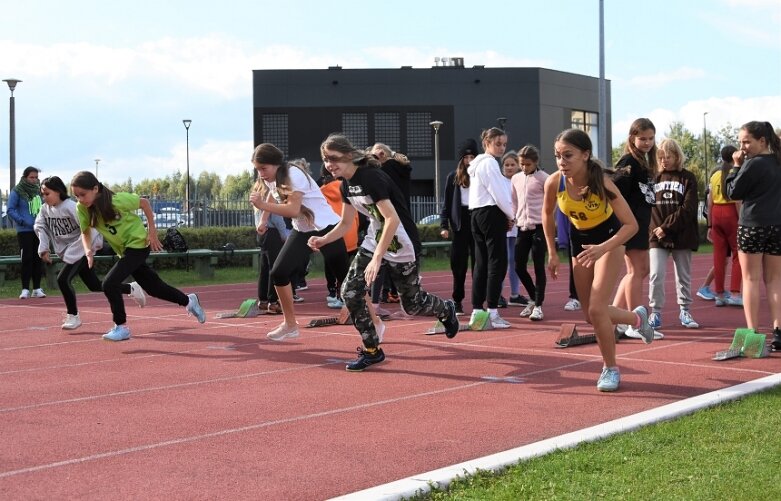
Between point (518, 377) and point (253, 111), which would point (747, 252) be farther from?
point (253, 111)

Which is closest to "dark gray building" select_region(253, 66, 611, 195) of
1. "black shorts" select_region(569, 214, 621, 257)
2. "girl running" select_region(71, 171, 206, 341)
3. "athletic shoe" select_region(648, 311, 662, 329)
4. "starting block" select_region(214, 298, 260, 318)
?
"starting block" select_region(214, 298, 260, 318)

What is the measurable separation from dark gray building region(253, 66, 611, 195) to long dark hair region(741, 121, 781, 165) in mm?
46909

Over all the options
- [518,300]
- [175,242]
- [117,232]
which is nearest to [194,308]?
[117,232]

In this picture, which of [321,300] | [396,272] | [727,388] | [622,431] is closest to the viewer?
[622,431]

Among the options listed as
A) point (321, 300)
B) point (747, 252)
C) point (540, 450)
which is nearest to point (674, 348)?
point (747, 252)

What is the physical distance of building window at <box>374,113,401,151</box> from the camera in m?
57.0

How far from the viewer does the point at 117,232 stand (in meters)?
10.3

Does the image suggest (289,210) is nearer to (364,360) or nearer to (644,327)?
(364,360)

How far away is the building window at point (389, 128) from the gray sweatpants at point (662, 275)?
46342mm

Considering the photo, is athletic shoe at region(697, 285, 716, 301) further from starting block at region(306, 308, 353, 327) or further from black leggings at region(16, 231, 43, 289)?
black leggings at region(16, 231, 43, 289)

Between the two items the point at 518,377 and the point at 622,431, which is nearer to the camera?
the point at 622,431

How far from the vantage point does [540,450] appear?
5383 millimetres

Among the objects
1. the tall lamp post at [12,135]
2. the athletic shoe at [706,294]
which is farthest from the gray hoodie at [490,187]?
the tall lamp post at [12,135]

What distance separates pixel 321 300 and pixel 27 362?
20.7 ft
